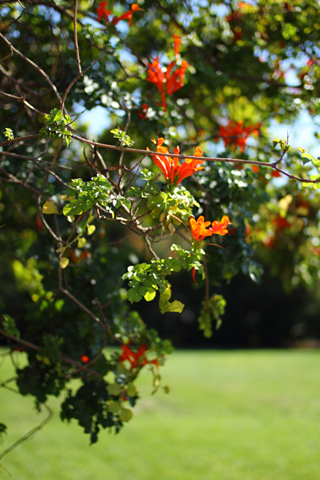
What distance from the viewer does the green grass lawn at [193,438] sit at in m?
4.28

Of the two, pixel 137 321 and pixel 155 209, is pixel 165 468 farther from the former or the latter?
pixel 155 209

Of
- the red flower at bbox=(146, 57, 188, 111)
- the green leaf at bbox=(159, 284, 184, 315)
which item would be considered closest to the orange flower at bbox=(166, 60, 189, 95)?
the red flower at bbox=(146, 57, 188, 111)

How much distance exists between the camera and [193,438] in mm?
5496

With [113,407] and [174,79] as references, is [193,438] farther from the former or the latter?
[174,79]

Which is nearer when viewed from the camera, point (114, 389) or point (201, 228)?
point (201, 228)

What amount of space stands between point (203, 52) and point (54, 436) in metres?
4.79

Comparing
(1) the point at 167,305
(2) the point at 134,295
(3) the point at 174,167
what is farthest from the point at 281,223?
(2) the point at 134,295

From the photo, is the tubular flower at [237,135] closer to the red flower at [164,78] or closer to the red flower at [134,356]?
the red flower at [164,78]

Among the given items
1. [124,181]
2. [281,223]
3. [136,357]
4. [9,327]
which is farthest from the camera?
[281,223]

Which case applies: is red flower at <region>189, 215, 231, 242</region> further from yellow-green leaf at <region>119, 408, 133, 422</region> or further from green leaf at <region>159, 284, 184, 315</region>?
yellow-green leaf at <region>119, 408, 133, 422</region>

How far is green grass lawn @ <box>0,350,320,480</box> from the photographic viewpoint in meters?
4.28

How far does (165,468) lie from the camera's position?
4.39 metres

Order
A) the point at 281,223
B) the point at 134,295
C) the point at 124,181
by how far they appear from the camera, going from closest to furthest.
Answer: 1. the point at 134,295
2. the point at 124,181
3. the point at 281,223

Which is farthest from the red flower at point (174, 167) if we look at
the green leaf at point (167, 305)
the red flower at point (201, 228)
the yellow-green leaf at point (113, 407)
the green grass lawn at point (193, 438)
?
the green grass lawn at point (193, 438)
